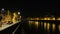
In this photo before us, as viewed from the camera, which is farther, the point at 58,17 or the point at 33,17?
the point at 33,17

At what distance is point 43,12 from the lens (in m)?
20.7

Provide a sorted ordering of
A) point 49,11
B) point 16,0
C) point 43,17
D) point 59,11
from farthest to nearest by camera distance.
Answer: point 43,17, point 49,11, point 59,11, point 16,0

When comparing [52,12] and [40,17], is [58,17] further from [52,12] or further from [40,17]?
[40,17]

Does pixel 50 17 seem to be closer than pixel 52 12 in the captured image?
No

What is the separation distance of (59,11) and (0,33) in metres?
15.7

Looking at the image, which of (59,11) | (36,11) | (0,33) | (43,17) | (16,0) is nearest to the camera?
(0,33)

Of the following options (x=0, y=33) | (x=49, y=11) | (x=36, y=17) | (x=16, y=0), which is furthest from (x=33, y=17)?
(x=0, y=33)

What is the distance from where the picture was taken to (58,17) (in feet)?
67.8

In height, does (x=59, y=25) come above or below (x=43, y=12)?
below

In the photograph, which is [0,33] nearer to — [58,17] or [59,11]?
[59,11]

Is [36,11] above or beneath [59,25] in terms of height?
above

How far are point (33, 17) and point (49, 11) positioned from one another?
6.07m

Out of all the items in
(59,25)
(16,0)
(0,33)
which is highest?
(16,0)

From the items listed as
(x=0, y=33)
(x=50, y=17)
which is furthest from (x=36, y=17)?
(x=0, y=33)
